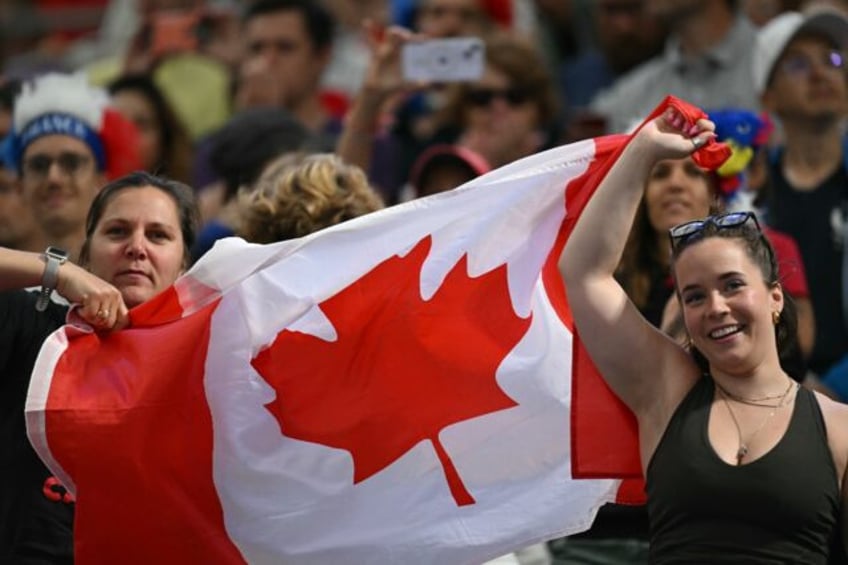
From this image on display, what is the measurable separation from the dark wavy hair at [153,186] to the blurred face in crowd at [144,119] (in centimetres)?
352

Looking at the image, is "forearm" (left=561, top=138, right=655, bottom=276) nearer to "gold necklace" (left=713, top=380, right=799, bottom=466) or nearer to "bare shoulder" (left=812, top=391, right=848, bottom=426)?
"gold necklace" (left=713, top=380, right=799, bottom=466)

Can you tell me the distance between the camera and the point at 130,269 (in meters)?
5.62

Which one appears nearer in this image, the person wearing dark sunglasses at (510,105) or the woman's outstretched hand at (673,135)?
the woman's outstretched hand at (673,135)

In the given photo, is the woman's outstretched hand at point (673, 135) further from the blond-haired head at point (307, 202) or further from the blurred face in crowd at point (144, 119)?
the blurred face in crowd at point (144, 119)

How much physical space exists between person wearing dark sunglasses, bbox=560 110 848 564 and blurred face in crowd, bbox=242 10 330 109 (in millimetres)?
4294

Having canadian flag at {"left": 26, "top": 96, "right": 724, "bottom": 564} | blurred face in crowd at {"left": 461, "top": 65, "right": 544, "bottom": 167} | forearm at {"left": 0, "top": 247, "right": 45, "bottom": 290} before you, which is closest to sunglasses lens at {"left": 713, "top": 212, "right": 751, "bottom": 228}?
canadian flag at {"left": 26, "top": 96, "right": 724, "bottom": 564}

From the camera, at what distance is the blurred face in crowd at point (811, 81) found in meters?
7.73

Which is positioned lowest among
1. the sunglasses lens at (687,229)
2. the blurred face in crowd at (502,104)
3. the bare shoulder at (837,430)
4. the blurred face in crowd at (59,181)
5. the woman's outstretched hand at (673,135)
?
the bare shoulder at (837,430)

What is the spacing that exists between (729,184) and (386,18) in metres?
3.84

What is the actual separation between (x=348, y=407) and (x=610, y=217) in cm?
90

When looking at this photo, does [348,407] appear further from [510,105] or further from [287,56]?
[287,56]

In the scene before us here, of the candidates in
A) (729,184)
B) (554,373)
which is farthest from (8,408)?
(729,184)

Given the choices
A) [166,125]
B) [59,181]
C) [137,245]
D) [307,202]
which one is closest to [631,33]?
[166,125]

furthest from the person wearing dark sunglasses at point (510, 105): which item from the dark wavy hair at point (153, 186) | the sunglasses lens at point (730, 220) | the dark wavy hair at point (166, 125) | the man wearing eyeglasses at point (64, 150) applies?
the sunglasses lens at point (730, 220)
